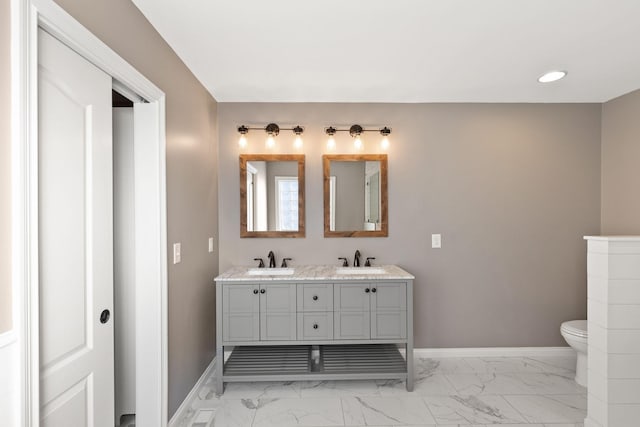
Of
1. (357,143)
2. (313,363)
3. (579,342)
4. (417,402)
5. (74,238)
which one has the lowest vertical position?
(417,402)

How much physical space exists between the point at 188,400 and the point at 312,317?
39.5 inches

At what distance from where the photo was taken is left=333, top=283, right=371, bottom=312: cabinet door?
8.82 ft

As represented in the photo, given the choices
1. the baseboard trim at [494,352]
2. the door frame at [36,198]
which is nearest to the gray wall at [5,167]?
the door frame at [36,198]

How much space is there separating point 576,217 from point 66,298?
3832mm

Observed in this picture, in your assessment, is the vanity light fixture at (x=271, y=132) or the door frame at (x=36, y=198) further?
the vanity light fixture at (x=271, y=132)

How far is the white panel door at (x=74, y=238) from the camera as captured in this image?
125 centimetres

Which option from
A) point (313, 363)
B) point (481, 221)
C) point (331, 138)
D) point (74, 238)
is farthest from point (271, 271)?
point (481, 221)

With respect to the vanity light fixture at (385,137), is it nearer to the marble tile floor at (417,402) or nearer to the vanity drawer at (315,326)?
the vanity drawer at (315,326)

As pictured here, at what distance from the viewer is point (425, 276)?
10.8 feet

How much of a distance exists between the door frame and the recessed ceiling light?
2670 mm

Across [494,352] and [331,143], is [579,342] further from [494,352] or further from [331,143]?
[331,143]

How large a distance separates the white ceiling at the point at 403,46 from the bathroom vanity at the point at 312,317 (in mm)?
1504

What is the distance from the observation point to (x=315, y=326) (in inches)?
106

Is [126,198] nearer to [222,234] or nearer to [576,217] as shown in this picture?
[222,234]
